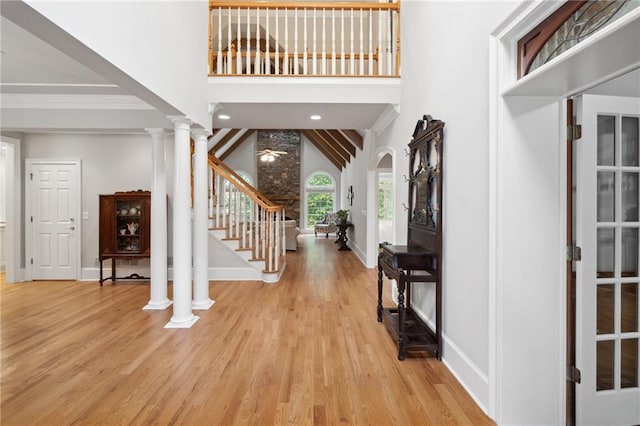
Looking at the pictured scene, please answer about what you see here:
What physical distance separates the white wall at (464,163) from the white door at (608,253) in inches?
18.9

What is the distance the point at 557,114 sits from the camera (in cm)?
181

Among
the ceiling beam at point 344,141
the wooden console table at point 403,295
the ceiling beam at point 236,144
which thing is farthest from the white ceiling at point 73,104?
the ceiling beam at point 236,144

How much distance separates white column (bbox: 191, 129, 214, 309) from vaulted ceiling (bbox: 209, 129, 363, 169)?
380 centimetres

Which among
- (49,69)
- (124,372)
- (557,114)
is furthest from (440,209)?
(49,69)

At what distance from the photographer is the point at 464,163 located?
91.8 inches

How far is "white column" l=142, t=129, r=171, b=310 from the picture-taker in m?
4.00

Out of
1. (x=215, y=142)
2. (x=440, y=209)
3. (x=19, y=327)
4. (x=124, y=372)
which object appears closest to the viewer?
(x=124, y=372)

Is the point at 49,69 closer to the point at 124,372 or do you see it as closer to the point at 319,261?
the point at 124,372

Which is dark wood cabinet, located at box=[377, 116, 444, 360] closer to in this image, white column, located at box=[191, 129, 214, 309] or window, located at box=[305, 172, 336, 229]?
white column, located at box=[191, 129, 214, 309]

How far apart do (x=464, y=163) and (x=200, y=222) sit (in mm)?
3091

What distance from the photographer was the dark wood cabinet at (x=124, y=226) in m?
5.07

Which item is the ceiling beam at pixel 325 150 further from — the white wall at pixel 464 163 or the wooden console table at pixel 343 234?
the white wall at pixel 464 163

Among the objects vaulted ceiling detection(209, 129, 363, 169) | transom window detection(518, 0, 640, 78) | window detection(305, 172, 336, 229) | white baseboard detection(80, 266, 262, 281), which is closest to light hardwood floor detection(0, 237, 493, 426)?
white baseboard detection(80, 266, 262, 281)

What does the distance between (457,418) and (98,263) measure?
19.1 feet
